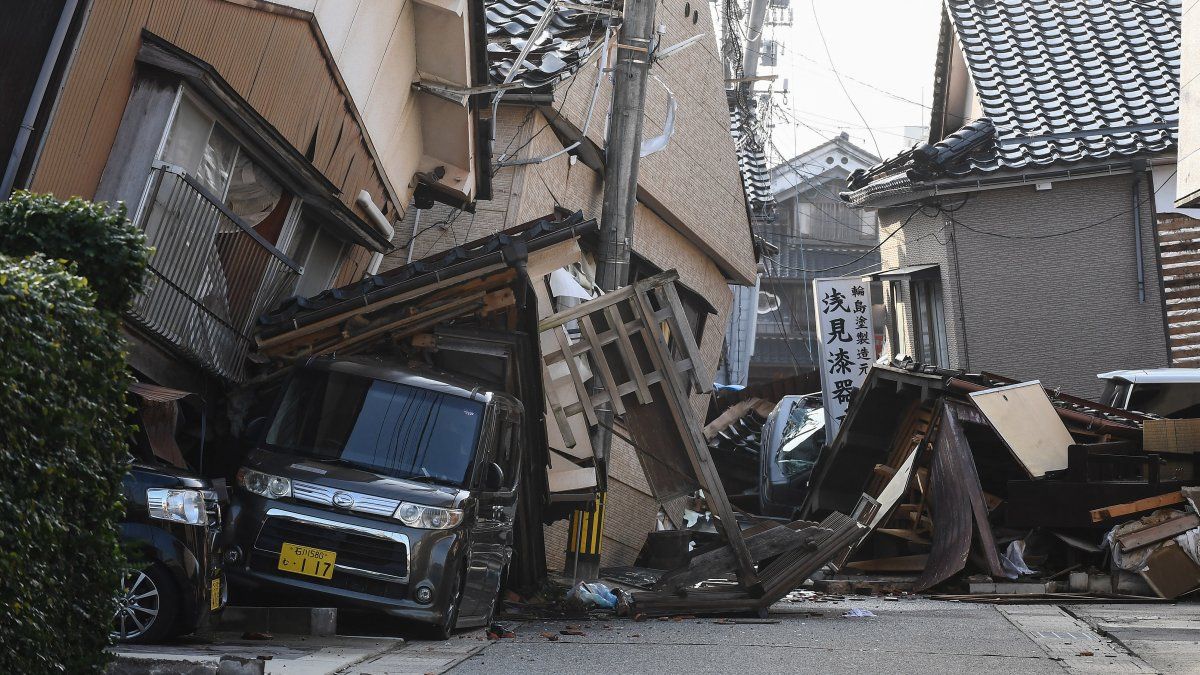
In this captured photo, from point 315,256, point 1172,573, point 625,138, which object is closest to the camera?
point 315,256

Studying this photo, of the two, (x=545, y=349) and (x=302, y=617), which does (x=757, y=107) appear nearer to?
(x=545, y=349)

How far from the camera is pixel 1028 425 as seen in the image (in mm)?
16844

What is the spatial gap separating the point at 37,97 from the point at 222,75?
2382 mm

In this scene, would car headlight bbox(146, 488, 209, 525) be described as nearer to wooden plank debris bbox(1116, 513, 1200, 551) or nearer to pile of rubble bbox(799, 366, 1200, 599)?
pile of rubble bbox(799, 366, 1200, 599)

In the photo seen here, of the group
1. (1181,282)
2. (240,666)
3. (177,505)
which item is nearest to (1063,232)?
(1181,282)

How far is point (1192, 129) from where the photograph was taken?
48.1ft

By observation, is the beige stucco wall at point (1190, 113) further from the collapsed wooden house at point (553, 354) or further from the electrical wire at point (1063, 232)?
the electrical wire at point (1063, 232)

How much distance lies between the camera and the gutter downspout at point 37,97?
798 cm

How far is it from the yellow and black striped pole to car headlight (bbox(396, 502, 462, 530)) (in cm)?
591

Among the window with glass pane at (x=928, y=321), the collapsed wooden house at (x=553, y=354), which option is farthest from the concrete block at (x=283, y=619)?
the window with glass pane at (x=928, y=321)

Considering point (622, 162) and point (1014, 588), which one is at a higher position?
point (622, 162)

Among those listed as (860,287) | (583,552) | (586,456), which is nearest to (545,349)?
(586,456)

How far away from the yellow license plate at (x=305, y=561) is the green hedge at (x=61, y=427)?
141 inches

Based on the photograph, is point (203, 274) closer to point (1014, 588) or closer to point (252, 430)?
point (252, 430)
